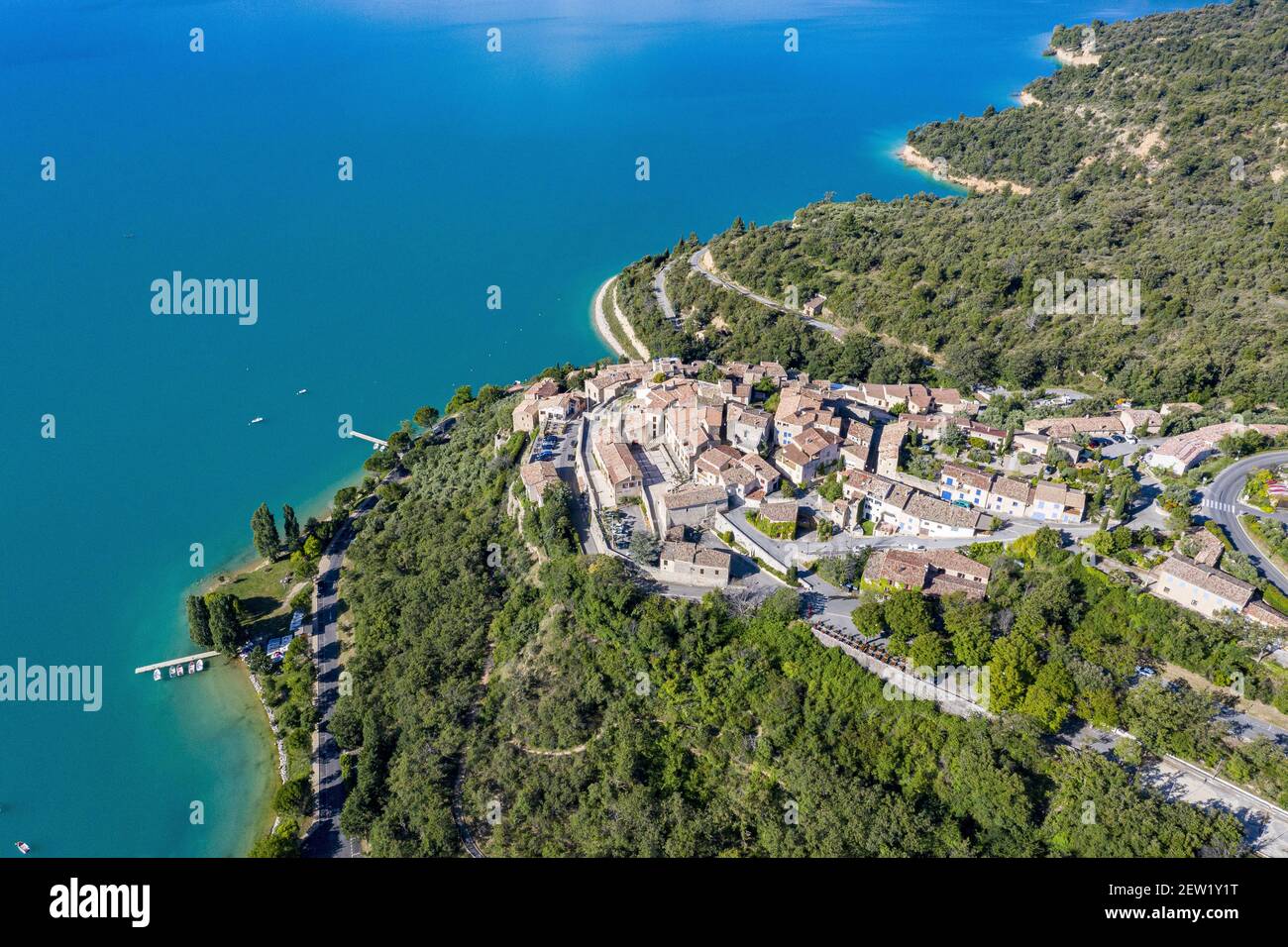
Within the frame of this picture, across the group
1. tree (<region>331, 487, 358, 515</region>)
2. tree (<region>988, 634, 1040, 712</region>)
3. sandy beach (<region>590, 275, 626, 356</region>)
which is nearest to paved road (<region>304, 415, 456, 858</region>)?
tree (<region>331, 487, 358, 515</region>)

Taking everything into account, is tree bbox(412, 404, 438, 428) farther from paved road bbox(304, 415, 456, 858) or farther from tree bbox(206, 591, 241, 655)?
tree bbox(206, 591, 241, 655)

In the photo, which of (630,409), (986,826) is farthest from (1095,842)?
(630,409)

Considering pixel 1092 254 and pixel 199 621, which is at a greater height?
pixel 1092 254

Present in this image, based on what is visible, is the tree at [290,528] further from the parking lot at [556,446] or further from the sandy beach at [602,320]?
the sandy beach at [602,320]

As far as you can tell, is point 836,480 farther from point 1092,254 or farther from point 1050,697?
point 1092,254

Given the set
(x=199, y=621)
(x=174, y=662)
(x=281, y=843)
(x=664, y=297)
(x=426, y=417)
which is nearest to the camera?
(x=281, y=843)

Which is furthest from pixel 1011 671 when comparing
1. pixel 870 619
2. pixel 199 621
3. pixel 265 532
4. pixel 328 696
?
pixel 265 532
